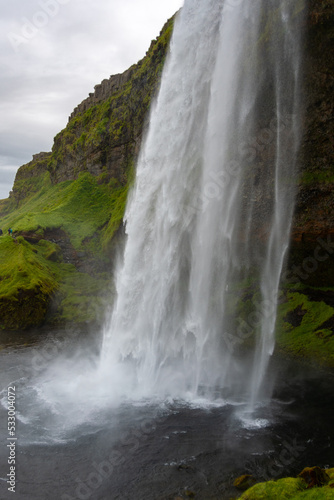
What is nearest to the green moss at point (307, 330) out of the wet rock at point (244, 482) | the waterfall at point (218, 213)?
the waterfall at point (218, 213)

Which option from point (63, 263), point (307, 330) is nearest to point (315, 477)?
point (307, 330)

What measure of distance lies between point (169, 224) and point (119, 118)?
92.9ft

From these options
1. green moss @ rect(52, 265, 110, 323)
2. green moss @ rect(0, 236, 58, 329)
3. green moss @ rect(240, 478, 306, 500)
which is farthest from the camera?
green moss @ rect(52, 265, 110, 323)

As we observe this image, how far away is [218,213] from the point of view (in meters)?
21.3

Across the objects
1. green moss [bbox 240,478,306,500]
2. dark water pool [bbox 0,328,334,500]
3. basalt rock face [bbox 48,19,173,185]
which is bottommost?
dark water pool [bbox 0,328,334,500]

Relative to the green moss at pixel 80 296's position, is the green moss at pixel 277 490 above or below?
below

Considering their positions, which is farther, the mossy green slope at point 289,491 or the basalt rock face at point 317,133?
the basalt rock face at point 317,133

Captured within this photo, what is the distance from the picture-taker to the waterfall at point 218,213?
19.7m

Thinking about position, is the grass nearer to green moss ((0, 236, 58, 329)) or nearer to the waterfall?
green moss ((0, 236, 58, 329))

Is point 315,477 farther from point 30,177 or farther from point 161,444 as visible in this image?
point 30,177

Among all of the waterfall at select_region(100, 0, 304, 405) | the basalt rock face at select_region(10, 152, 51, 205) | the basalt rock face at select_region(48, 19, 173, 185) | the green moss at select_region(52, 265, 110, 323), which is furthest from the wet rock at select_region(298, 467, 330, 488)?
the basalt rock face at select_region(10, 152, 51, 205)

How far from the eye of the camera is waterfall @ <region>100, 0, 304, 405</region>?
19.7 meters

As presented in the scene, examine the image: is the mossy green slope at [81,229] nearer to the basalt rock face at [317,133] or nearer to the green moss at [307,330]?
the green moss at [307,330]

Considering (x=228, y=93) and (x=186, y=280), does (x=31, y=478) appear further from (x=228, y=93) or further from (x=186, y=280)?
(x=228, y=93)
